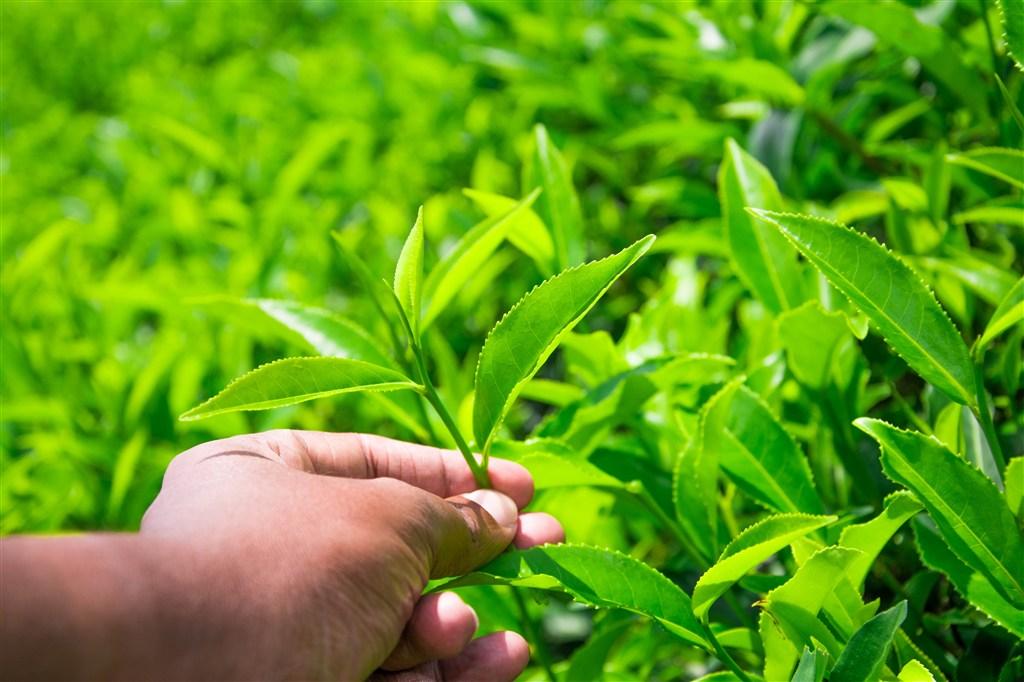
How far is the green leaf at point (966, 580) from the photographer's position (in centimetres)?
99

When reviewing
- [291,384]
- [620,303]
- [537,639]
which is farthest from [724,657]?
[620,303]

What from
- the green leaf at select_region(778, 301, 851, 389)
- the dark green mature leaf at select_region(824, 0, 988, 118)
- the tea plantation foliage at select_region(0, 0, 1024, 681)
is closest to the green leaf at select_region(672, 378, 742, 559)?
the tea plantation foliage at select_region(0, 0, 1024, 681)

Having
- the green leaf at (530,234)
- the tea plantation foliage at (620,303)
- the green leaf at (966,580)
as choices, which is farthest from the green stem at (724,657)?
the green leaf at (530,234)

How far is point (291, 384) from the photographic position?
1.00m

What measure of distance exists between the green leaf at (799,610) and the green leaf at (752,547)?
0.03m

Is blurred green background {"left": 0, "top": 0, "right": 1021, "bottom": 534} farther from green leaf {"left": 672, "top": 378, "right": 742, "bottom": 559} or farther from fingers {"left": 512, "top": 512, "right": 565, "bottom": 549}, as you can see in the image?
green leaf {"left": 672, "top": 378, "right": 742, "bottom": 559}

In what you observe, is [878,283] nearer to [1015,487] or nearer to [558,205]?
[1015,487]

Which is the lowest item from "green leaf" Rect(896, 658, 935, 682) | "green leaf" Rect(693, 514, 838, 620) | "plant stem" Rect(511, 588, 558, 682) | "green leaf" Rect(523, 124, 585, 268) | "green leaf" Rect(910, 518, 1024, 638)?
"plant stem" Rect(511, 588, 558, 682)

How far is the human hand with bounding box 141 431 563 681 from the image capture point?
0.88m

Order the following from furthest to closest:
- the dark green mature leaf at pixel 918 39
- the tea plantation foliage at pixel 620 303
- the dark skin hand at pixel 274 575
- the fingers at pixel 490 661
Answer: the dark green mature leaf at pixel 918 39 → the fingers at pixel 490 661 → the tea plantation foliage at pixel 620 303 → the dark skin hand at pixel 274 575

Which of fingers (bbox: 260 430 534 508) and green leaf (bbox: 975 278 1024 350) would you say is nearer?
green leaf (bbox: 975 278 1024 350)

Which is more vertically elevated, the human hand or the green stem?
the human hand

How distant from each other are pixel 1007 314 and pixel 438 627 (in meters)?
0.66

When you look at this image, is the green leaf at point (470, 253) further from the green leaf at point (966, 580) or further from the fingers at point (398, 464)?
the green leaf at point (966, 580)
